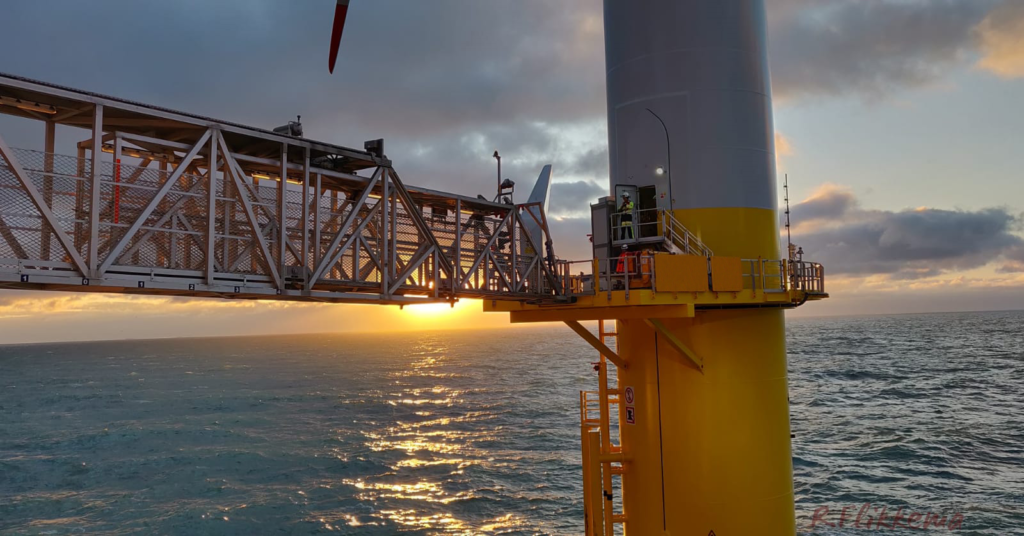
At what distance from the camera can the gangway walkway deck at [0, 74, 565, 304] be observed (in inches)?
329

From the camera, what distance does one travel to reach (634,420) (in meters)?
17.0

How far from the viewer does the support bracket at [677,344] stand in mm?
15148

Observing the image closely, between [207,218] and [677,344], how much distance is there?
11.2 m

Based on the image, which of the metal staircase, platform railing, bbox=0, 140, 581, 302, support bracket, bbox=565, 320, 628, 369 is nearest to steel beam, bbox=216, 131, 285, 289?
platform railing, bbox=0, 140, 581, 302

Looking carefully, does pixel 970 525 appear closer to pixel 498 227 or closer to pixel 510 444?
pixel 498 227

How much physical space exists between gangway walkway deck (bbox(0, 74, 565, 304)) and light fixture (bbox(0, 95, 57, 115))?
2cm

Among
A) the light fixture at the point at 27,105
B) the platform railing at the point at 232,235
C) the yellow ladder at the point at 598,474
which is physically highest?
the light fixture at the point at 27,105

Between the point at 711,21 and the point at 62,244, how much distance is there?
1571 centimetres

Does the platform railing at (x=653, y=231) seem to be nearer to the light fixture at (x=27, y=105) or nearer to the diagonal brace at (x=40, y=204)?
the diagonal brace at (x=40, y=204)

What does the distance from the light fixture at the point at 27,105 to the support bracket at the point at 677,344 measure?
A: 12867mm

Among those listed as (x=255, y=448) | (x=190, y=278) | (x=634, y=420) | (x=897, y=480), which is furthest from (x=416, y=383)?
(x=190, y=278)

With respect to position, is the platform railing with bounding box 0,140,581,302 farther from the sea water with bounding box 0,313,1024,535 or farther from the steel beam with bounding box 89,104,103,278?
the sea water with bounding box 0,313,1024,535

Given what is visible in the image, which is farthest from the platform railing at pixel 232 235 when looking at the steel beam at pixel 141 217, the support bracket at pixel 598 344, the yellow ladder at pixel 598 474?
the yellow ladder at pixel 598 474

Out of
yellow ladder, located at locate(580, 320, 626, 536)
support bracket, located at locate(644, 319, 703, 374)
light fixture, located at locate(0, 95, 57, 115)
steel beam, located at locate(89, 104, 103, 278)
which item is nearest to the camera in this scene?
steel beam, located at locate(89, 104, 103, 278)
